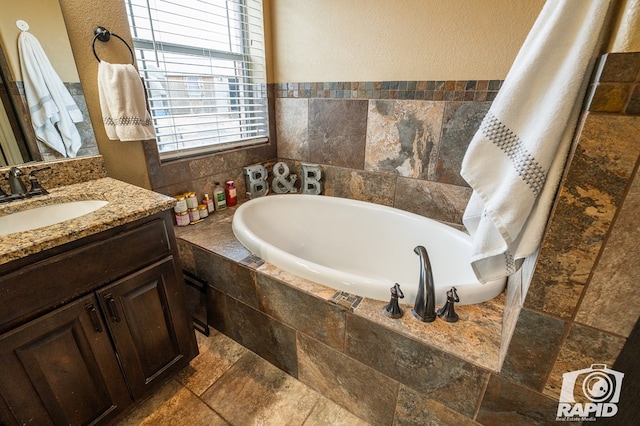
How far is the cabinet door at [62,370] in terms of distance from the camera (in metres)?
0.80

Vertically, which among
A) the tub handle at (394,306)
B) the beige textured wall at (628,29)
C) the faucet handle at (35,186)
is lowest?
the tub handle at (394,306)

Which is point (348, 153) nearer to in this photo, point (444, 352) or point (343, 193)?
point (343, 193)

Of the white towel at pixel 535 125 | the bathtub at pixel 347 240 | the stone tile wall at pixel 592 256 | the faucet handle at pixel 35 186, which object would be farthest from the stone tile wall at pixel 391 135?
the faucet handle at pixel 35 186

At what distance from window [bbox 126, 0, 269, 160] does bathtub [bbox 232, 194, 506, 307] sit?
1.76 feet

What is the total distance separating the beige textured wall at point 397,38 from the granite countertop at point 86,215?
132 cm

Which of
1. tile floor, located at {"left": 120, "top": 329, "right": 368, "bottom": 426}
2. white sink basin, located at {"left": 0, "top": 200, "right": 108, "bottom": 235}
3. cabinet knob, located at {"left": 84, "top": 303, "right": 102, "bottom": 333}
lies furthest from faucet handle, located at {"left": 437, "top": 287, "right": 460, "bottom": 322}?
white sink basin, located at {"left": 0, "top": 200, "right": 108, "bottom": 235}

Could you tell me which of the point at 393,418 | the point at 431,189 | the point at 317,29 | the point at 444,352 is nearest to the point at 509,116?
the point at 444,352

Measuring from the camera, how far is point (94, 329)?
96 centimetres

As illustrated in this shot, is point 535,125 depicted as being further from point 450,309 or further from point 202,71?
point 202,71

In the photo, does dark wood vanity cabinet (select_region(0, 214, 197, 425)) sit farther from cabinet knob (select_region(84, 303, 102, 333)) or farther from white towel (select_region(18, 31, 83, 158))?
white towel (select_region(18, 31, 83, 158))

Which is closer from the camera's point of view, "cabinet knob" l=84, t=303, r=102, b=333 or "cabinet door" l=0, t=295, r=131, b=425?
"cabinet door" l=0, t=295, r=131, b=425

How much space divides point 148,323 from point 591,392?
1418 mm

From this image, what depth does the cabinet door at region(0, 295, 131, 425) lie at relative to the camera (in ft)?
2.63

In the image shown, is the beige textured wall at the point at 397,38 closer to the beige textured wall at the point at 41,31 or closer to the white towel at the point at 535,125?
the white towel at the point at 535,125
